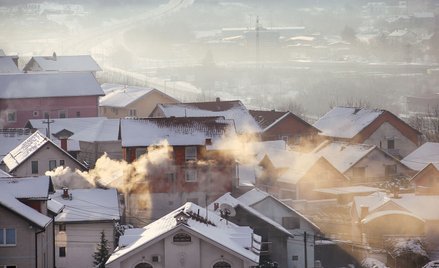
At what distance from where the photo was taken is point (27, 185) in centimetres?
1627

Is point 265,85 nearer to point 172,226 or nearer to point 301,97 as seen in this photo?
point 301,97

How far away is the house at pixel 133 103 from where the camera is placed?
36125 mm

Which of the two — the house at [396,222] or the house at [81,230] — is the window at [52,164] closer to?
the house at [81,230]

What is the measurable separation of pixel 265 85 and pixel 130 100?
A: 24265 mm

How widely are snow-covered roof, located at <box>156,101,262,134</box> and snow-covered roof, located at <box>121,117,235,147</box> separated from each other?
501 centimetres

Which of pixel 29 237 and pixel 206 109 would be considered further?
pixel 206 109

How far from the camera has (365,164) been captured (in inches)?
1050

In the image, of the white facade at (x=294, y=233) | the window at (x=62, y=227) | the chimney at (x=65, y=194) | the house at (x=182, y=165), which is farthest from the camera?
the house at (x=182, y=165)

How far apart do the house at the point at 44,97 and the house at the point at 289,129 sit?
666 centimetres

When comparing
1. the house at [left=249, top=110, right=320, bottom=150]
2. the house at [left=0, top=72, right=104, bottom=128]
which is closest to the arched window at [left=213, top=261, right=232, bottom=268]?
the house at [left=249, top=110, right=320, bottom=150]

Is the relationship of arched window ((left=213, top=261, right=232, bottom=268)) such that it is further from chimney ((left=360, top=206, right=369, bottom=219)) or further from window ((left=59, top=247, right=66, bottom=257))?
chimney ((left=360, top=206, right=369, bottom=219))

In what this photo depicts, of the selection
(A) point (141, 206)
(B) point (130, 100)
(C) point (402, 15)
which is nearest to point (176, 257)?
(A) point (141, 206)

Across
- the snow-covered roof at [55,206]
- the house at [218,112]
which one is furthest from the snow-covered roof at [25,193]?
the house at [218,112]

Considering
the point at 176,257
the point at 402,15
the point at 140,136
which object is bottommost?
the point at 176,257
